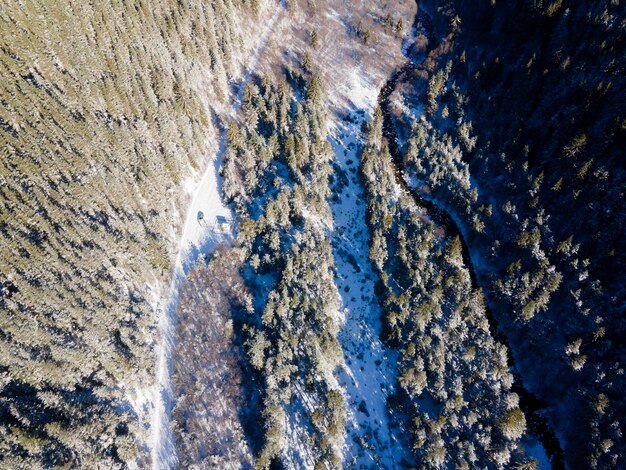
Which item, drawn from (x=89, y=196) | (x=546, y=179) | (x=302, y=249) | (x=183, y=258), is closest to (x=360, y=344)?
(x=302, y=249)

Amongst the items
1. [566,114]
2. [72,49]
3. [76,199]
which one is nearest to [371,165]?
[566,114]

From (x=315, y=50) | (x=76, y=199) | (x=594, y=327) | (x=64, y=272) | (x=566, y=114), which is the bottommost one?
(x=64, y=272)

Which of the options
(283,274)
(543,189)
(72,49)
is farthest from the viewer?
(72,49)

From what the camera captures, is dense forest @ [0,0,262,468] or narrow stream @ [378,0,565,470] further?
narrow stream @ [378,0,565,470]

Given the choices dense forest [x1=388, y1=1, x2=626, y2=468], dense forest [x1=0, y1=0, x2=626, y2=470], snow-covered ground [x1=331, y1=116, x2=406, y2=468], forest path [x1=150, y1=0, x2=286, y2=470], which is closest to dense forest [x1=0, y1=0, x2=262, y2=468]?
dense forest [x1=0, y1=0, x2=626, y2=470]

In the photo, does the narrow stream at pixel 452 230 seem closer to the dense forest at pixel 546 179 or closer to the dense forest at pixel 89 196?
the dense forest at pixel 546 179

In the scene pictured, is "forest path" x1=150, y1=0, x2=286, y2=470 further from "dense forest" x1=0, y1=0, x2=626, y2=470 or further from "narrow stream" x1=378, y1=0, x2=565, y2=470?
"narrow stream" x1=378, y1=0, x2=565, y2=470

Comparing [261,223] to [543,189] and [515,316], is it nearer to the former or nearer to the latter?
[515,316]

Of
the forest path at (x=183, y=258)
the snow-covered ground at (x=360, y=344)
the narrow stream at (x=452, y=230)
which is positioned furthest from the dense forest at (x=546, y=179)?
the forest path at (x=183, y=258)

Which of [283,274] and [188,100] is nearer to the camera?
[283,274]
